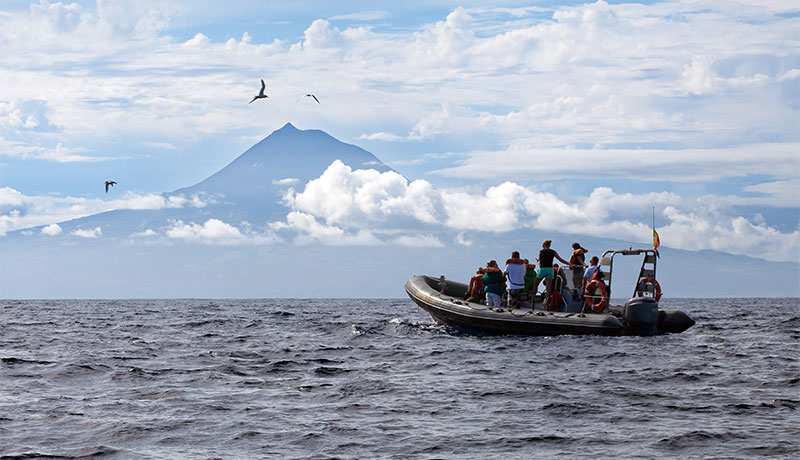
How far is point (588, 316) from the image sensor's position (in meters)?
18.5

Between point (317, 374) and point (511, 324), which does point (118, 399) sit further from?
point (511, 324)

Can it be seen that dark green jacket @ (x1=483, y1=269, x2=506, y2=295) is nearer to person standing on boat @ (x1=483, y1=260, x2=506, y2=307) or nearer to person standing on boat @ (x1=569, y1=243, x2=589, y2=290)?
person standing on boat @ (x1=483, y1=260, x2=506, y2=307)

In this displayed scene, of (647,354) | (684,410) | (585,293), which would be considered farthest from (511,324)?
(684,410)

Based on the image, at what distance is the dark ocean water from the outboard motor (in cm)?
29

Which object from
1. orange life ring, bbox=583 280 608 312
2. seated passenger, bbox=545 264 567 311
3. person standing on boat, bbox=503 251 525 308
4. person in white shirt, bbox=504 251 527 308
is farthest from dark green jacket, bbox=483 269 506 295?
orange life ring, bbox=583 280 608 312

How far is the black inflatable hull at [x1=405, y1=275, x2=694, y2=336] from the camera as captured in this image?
18.3 metres

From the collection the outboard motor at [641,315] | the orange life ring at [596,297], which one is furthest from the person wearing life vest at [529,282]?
the outboard motor at [641,315]

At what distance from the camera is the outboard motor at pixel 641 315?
18609 mm

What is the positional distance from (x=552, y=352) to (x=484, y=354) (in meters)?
1.35

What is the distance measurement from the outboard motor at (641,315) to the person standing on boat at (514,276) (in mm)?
2558

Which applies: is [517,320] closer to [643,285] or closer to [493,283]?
[493,283]

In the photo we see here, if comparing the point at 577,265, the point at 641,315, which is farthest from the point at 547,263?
the point at 641,315

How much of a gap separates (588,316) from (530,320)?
1297mm

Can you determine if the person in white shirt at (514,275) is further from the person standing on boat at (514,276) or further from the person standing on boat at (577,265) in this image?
the person standing on boat at (577,265)
